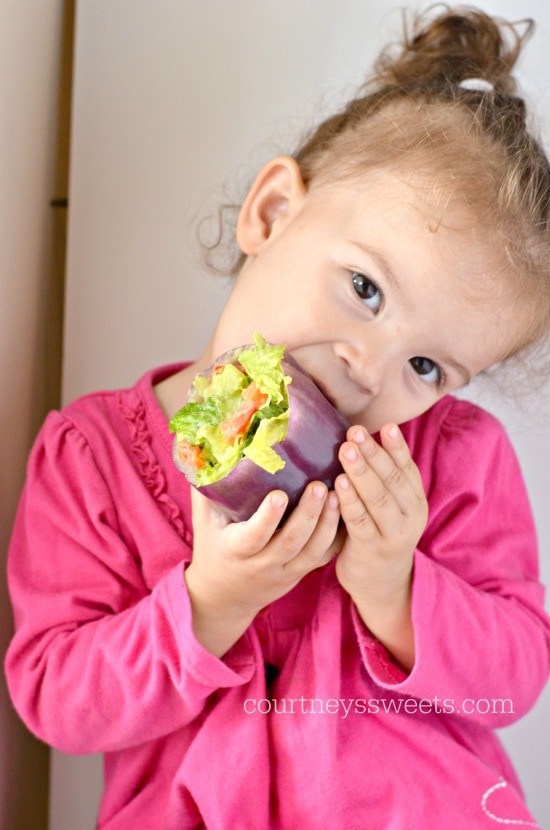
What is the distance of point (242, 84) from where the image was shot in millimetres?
1170

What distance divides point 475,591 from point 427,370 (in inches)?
8.5

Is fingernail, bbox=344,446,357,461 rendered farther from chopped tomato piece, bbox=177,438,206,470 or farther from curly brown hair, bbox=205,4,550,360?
curly brown hair, bbox=205,4,550,360

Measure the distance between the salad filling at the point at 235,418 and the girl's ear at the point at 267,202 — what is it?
0.85 feet

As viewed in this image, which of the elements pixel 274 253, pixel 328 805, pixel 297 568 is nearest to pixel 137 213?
pixel 274 253

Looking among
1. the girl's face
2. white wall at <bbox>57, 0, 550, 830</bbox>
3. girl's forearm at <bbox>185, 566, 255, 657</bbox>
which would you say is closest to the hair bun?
white wall at <bbox>57, 0, 550, 830</bbox>

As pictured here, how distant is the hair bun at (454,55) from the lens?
39.6 inches

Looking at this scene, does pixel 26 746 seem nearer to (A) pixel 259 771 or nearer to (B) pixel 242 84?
(A) pixel 259 771

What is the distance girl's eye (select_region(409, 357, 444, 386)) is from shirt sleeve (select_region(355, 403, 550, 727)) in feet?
0.40

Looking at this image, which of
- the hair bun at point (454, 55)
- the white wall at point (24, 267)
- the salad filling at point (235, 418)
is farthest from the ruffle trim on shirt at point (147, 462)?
the hair bun at point (454, 55)

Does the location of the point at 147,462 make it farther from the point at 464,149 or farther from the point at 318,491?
the point at 464,149

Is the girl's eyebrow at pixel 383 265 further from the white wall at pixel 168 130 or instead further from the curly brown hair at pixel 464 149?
the white wall at pixel 168 130

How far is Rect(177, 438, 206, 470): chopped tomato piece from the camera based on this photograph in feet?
2.22

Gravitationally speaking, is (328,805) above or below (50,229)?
below

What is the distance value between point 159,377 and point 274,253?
0.22m
